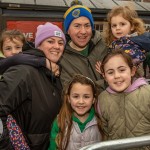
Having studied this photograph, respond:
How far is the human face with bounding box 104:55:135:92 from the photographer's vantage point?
87.2 inches

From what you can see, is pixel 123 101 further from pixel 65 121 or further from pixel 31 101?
pixel 31 101

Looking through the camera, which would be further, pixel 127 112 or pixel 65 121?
pixel 65 121

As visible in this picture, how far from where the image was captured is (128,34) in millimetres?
2916

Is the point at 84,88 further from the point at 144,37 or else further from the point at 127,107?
the point at 144,37

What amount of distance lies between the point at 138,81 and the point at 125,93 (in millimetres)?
159

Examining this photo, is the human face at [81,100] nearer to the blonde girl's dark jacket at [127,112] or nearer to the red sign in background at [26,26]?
the blonde girl's dark jacket at [127,112]

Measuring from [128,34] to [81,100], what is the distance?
0.98 meters

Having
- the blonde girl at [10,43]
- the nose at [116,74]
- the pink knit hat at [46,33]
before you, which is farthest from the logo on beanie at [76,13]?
the nose at [116,74]

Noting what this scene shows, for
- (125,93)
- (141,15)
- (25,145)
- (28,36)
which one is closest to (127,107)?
(125,93)

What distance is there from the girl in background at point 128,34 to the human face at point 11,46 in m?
1.04

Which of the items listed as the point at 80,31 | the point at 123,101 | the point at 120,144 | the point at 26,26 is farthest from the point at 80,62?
the point at 26,26

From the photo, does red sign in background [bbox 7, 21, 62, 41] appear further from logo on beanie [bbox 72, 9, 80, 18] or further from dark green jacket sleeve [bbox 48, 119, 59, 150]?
dark green jacket sleeve [bbox 48, 119, 59, 150]

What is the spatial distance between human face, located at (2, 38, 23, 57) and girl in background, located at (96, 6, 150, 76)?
1.04 m

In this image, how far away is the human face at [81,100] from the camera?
2.37 m
